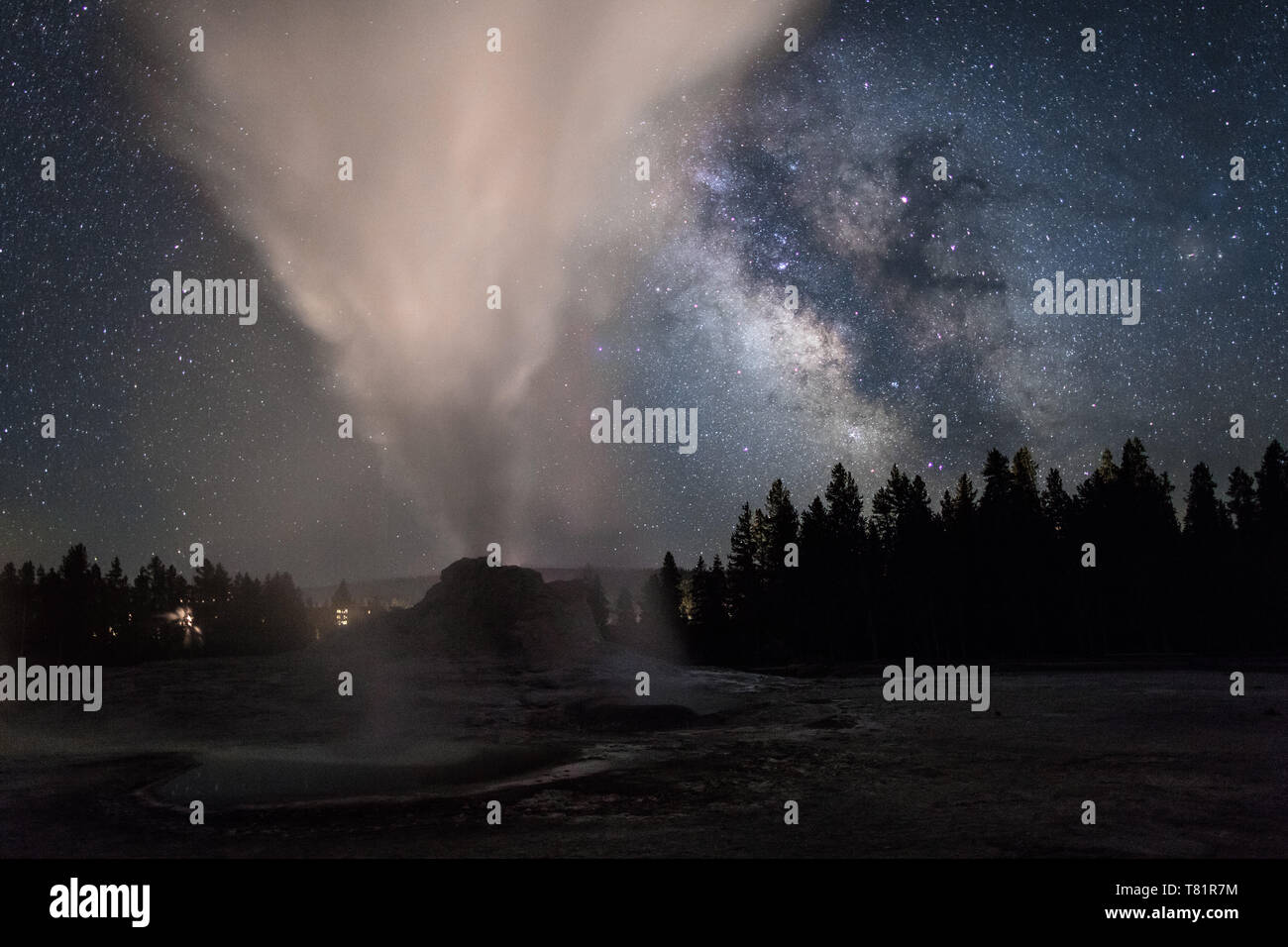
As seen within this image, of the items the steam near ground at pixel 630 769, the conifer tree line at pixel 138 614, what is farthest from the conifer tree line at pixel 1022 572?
the conifer tree line at pixel 138 614

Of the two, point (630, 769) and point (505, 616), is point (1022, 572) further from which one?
point (630, 769)

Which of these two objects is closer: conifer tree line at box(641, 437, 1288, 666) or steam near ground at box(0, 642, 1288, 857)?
steam near ground at box(0, 642, 1288, 857)

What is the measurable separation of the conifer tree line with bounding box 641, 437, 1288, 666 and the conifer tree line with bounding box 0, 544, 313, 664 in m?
61.7

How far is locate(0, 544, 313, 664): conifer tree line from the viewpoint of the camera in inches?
3255

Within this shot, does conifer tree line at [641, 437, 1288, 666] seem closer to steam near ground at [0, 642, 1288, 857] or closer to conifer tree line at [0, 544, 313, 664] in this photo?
steam near ground at [0, 642, 1288, 857]

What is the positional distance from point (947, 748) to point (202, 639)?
9637cm

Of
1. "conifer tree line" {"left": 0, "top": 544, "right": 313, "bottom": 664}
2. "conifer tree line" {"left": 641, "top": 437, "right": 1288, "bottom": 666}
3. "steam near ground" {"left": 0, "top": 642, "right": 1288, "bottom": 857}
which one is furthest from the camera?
"conifer tree line" {"left": 0, "top": 544, "right": 313, "bottom": 664}

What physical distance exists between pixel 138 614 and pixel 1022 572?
96.9 metres

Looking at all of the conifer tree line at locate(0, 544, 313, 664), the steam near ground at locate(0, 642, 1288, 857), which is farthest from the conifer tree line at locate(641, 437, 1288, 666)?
the conifer tree line at locate(0, 544, 313, 664)

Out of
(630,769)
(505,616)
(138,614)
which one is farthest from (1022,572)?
(138,614)

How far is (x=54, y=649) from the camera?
82625 mm

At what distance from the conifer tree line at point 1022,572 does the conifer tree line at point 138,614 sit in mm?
61684

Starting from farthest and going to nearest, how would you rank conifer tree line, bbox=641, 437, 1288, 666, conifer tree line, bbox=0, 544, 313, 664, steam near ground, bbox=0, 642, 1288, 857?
conifer tree line, bbox=0, 544, 313, 664
conifer tree line, bbox=641, 437, 1288, 666
steam near ground, bbox=0, 642, 1288, 857
